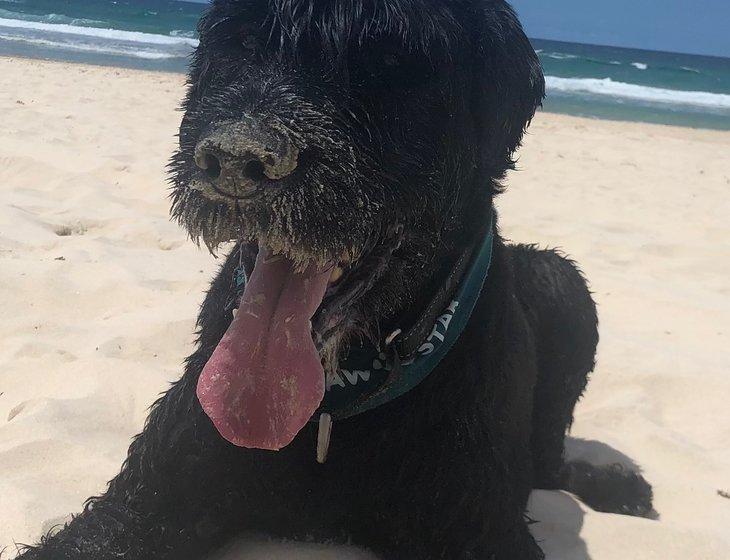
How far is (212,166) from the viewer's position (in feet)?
5.12

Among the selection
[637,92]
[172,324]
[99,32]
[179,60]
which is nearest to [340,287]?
[172,324]

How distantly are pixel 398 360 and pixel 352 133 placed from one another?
1.87 ft

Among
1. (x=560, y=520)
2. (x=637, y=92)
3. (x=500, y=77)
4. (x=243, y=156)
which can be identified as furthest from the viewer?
(x=637, y=92)

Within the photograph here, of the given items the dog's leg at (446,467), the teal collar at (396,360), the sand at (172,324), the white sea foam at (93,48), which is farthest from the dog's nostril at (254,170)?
the white sea foam at (93,48)

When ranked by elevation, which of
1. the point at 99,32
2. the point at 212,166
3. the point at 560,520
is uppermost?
the point at 212,166

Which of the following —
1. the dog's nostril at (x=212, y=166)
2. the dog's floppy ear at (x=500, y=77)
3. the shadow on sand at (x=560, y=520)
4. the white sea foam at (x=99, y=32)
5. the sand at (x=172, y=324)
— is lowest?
the shadow on sand at (x=560, y=520)

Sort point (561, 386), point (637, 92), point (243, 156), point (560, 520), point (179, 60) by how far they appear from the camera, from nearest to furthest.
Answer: point (243, 156)
point (560, 520)
point (561, 386)
point (179, 60)
point (637, 92)

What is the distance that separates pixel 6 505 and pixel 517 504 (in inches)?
61.9

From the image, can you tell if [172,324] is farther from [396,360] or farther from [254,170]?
[254,170]

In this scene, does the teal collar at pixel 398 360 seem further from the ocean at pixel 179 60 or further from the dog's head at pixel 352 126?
the ocean at pixel 179 60

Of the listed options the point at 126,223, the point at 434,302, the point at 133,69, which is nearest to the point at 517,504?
the point at 434,302

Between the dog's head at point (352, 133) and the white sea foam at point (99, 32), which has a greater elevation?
the dog's head at point (352, 133)

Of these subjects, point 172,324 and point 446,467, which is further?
point 172,324

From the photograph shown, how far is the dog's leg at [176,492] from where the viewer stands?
6.64ft
